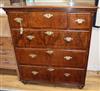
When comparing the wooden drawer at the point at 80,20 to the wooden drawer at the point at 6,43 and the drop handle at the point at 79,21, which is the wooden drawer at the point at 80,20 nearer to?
the drop handle at the point at 79,21

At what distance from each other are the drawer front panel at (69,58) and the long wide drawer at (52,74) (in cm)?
7

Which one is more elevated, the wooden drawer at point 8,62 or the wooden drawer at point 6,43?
the wooden drawer at point 6,43

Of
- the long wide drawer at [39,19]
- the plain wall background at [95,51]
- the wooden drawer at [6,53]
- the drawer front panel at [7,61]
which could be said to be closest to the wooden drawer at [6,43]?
the wooden drawer at [6,53]

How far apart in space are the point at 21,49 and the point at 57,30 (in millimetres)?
491

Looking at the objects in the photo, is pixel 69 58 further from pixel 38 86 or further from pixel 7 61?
pixel 7 61

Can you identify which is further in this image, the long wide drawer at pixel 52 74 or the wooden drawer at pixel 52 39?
the long wide drawer at pixel 52 74

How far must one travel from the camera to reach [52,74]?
2205 mm

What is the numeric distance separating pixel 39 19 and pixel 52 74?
69 cm

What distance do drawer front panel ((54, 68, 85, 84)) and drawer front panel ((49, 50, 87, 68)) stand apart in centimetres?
8

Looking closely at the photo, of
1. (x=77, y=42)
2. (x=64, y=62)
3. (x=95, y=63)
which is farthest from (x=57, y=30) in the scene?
(x=95, y=63)

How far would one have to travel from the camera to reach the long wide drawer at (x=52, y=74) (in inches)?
84.3

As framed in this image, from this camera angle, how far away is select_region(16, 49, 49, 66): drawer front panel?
2098 mm

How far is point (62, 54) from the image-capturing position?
2.04m

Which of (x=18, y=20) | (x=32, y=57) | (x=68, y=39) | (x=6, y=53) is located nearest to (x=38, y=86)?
(x=32, y=57)
